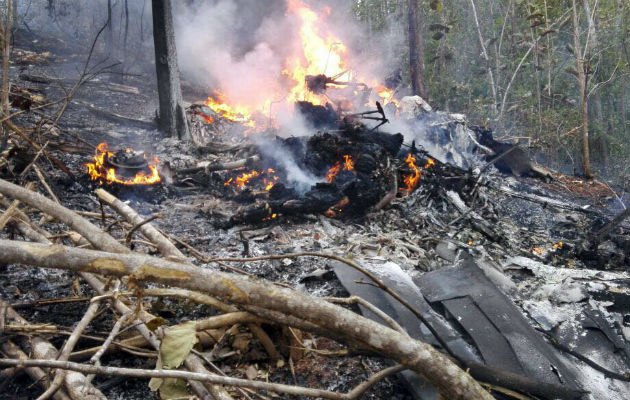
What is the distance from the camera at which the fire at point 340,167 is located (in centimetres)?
655

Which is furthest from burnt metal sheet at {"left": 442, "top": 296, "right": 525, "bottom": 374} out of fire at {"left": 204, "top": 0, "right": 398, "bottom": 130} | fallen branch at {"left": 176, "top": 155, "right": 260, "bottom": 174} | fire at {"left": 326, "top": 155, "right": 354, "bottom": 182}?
fire at {"left": 204, "top": 0, "right": 398, "bottom": 130}

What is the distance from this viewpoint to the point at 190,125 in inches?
380

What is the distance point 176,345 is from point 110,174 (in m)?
5.11

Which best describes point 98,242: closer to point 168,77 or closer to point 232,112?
point 168,77

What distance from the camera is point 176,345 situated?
6.13 feet

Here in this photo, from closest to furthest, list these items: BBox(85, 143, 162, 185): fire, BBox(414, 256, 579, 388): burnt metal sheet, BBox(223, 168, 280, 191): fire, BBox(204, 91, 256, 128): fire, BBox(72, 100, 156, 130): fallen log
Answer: BBox(414, 256, 579, 388): burnt metal sheet → BBox(85, 143, 162, 185): fire → BBox(223, 168, 280, 191): fire → BBox(72, 100, 156, 130): fallen log → BBox(204, 91, 256, 128): fire

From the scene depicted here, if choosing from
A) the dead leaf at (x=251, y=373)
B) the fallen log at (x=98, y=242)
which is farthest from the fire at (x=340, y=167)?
the fallen log at (x=98, y=242)

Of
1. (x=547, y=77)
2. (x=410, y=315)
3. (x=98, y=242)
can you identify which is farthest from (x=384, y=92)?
(x=98, y=242)

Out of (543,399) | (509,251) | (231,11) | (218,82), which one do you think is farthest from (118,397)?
(231,11)

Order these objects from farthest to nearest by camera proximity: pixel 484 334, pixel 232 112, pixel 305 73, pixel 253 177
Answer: pixel 305 73, pixel 232 112, pixel 253 177, pixel 484 334

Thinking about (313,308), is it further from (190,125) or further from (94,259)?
(190,125)

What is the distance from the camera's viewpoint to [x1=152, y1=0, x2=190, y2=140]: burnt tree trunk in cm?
889

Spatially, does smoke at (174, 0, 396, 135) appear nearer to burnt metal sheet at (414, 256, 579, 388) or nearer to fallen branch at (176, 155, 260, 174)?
fallen branch at (176, 155, 260, 174)

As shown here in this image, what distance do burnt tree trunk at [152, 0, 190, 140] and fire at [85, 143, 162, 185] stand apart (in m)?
2.85
